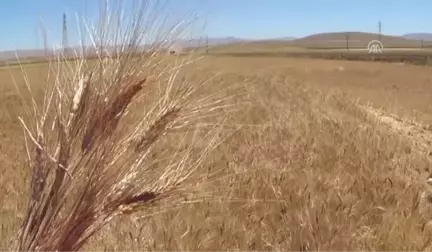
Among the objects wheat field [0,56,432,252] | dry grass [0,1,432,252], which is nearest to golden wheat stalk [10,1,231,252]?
dry grass [0,1,432,252]

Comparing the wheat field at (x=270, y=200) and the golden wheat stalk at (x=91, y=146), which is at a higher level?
the golden wheat stalk at (x=91, y=146)

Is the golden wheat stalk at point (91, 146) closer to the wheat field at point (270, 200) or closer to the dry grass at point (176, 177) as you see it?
the dry grass at point (176, 177)

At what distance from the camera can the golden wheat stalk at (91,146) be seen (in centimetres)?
202

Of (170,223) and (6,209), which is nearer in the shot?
(170,223)

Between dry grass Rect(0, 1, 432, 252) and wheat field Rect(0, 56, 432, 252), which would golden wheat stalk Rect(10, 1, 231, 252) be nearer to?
dry grass Rect(0, 1, 432, 252)

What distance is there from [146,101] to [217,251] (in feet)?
3.94

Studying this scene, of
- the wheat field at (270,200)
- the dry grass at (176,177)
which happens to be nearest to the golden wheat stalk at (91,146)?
the dry grass at (176,177)

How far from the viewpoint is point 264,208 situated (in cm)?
394

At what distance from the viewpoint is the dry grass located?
2.04 meters

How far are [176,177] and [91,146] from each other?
1.43 ft

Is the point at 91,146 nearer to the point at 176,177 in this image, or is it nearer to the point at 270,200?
the point at 176,177

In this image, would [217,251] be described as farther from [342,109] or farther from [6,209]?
[342,109]

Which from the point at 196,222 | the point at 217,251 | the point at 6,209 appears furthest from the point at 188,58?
the point at 6,209

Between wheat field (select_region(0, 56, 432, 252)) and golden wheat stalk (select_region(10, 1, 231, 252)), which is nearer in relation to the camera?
golden wheat stalk (select_region(10, 1, 231, 252))
